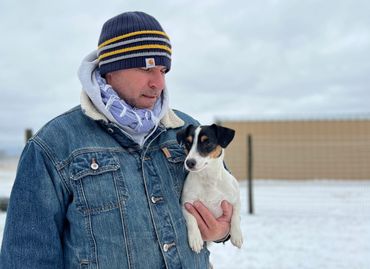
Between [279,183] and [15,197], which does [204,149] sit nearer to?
[15,197]

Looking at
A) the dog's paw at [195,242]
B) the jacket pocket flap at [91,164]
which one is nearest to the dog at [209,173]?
the dog's paw at [195,242]

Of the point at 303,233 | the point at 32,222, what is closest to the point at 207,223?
the point at 32,222

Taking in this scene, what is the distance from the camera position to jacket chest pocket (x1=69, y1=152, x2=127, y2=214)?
77.0 inches

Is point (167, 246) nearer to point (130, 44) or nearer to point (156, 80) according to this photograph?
point (156, 80)

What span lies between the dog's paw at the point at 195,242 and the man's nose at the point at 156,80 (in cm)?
74

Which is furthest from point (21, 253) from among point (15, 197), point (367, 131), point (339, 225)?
point (367, 131)

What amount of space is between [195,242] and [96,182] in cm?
60

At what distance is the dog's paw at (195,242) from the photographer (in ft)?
7.27

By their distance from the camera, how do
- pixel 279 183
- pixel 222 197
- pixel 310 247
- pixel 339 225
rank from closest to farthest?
pixel 222 197 → pixel 310 247 → pixel 339 225 → pixel 279 183

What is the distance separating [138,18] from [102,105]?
484 mm

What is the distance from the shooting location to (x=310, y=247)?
267 inches

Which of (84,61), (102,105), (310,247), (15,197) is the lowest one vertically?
(310,247)

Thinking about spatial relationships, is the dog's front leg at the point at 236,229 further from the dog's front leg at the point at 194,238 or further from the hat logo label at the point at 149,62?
the hat logo label at the point at 149,62

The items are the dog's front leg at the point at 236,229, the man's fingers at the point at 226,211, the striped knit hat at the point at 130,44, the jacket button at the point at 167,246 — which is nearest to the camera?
the jacket button at the point at 167,246
